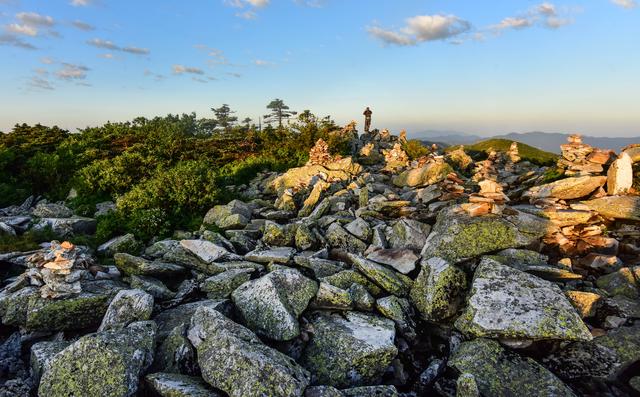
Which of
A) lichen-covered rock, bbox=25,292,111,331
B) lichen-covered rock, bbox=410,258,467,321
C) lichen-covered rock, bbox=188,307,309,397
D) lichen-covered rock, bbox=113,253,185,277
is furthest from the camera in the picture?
lichen-covered rock, bbox=113,253,185,277

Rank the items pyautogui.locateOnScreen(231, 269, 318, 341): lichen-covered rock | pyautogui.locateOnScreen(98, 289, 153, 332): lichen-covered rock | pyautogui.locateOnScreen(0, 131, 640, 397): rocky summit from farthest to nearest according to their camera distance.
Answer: pyautogui.locateOnScreen(98, 289, 153, 332): lichen-covered rock < pyautogui.locateOnScreen(231, 269, 318, 341): lichen-covered rock < pyautogui.locateOnScreen(0, 131, 640, 397): rocky summit

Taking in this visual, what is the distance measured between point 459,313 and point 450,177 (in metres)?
7.94

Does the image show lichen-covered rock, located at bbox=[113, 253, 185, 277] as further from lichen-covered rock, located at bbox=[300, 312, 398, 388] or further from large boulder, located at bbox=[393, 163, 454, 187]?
large boulder, located at bbox=[393, 163, 454, 187]

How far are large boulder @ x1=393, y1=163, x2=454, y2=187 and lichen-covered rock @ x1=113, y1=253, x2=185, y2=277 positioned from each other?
13791mm

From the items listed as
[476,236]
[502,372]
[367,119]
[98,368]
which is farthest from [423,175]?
[367,119]

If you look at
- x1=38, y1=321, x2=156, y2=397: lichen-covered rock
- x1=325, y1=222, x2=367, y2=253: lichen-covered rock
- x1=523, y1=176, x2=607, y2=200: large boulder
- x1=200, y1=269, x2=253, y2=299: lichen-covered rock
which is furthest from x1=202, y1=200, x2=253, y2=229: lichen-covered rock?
x1=523, y1=176, x2=607, y2=200: large boulder

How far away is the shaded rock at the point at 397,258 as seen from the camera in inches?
441

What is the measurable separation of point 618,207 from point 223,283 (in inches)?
546

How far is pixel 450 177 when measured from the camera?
1619 cm

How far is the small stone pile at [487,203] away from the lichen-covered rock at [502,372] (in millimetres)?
4923

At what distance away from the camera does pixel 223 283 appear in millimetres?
10516

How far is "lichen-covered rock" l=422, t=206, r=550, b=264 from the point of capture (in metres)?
11.2

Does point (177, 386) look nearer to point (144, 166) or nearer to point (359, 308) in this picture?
point (359, 308)

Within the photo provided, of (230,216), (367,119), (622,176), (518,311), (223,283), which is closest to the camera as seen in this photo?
(518,311)
